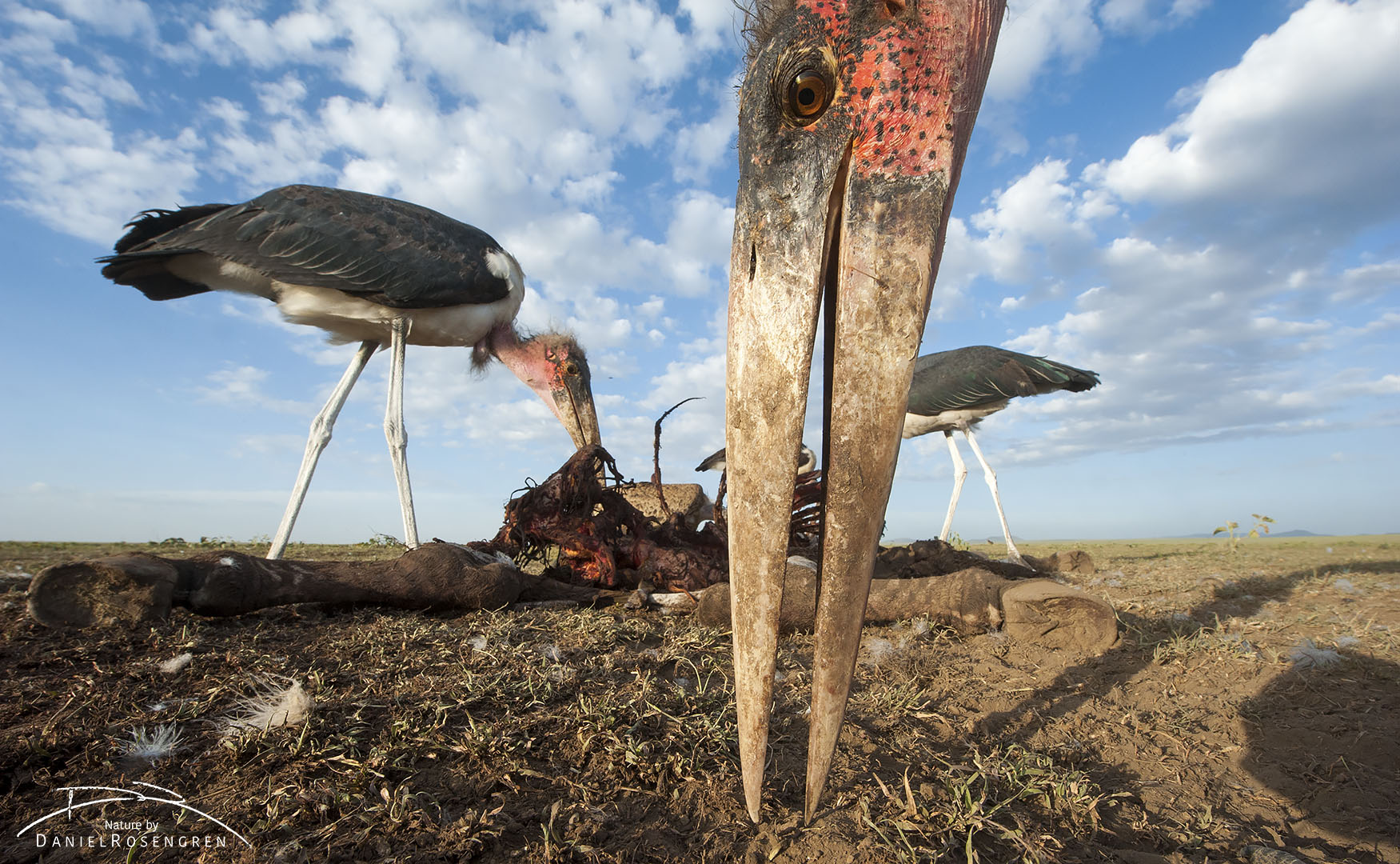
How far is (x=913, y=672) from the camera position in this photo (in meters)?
2.13

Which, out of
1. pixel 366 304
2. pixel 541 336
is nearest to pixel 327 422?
pixel 366 304

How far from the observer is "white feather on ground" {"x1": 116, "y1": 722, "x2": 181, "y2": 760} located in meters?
1.29

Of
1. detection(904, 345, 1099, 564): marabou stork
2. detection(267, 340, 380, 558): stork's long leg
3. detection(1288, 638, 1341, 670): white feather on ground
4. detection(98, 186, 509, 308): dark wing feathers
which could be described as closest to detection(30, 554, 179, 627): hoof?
detection(267, 340, 380, 558): stork's long leg

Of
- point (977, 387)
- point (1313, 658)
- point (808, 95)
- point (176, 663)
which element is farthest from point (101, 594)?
point (977, 387)

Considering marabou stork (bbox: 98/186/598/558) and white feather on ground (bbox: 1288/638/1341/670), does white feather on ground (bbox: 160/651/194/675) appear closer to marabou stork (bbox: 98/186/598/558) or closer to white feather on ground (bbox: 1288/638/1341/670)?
marabou stork (bbox: 98/186/598/558)

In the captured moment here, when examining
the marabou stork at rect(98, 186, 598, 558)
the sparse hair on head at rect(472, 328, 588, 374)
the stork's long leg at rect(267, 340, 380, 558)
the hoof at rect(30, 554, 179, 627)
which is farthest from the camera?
the sparse hair on head at rect(472, 328, 588, 374)

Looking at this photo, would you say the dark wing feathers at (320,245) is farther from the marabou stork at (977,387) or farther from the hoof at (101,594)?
the marabou stork at (977,387)

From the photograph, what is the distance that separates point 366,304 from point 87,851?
4.50 metres

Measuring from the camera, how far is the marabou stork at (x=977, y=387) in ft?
24.1

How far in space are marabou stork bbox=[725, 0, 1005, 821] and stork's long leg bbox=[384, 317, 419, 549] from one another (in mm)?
3930

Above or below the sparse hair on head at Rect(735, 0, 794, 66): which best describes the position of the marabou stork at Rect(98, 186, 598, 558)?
above

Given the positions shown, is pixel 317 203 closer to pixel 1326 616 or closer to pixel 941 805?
pixel 941 805

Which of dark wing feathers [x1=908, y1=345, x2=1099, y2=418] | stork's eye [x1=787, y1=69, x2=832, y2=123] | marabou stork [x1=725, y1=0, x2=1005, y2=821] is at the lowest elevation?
marabou stork [x1=725, y1=0, x2=1005, y2=821]

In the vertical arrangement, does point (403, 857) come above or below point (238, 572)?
below
